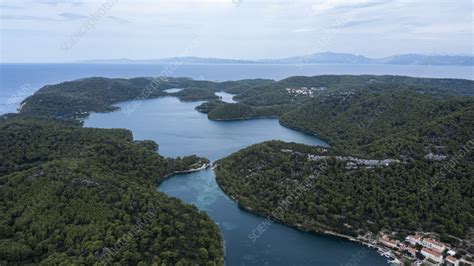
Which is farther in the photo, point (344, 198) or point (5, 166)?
point (5, 166)

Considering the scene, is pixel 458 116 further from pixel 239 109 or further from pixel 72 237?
pixel 239 109

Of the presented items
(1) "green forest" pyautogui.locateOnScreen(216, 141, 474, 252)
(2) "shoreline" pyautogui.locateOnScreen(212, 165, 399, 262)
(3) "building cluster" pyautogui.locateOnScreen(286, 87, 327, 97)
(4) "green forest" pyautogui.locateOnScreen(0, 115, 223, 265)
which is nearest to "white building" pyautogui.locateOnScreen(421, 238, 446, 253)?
(1) "green forest" pyautogui.locateOnScreen(216, 141, 474, 252)

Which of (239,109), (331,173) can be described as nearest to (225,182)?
(331,173)

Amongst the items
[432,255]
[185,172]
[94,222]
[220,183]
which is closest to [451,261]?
[432,255]

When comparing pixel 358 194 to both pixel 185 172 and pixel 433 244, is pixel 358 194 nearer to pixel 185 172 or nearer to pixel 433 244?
pixel 433 244

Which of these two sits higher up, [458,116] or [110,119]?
[458,116]

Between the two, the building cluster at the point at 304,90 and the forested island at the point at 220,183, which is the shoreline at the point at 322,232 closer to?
the forested island at the point at 220,183
